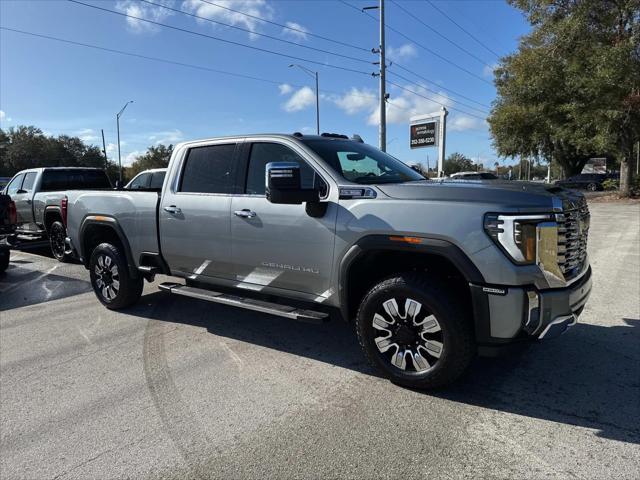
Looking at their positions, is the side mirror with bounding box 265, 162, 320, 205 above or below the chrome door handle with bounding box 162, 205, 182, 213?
above

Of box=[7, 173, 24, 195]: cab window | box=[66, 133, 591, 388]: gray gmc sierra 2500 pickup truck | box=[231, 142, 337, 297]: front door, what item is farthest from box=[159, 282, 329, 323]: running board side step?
box=[7, 173, 24, 195]: cab window

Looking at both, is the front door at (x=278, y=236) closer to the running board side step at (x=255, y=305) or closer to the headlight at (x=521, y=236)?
the running board side step at (x=255, y=305)

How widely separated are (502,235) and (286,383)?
2.06 m

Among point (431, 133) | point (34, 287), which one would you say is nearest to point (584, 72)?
point (431, 133)

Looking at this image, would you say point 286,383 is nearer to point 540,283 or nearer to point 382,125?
point 540,283

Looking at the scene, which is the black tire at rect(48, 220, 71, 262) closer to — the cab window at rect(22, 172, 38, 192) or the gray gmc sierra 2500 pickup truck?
the cab window at rect(22, 172, 38, 192)

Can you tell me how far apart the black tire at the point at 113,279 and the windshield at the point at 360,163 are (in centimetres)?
299

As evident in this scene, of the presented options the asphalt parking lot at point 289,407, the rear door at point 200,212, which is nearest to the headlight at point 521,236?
the asphalt parking lot at point 289,407

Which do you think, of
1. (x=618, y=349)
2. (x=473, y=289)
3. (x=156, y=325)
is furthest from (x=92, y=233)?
(x=618, y=349)

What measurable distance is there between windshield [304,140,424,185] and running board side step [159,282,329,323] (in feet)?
3.93

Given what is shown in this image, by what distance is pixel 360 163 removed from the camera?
15.0 feet

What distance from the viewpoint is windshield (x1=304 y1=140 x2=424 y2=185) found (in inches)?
170

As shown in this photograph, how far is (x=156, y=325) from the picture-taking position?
221 inches

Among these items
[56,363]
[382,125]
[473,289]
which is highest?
[382,125]
